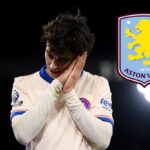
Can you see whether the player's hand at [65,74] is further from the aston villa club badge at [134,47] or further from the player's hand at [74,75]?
the aston villa club badge at [134,47]

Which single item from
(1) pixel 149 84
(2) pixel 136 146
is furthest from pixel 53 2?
(2) pixel 136 146

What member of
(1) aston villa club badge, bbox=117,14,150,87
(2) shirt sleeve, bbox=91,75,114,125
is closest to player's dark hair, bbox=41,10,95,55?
(2) shirt sleeve, bbox=91,75,114,125

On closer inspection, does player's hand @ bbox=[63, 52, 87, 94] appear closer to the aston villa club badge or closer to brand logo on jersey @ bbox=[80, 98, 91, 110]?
brand logo on jersey @ bbox=[80, 98, 91, 110]

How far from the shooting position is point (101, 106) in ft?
3.79

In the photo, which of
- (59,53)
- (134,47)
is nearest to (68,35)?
(59,53)

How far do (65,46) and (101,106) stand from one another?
0.60 ft

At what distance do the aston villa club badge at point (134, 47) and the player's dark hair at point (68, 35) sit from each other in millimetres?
1845

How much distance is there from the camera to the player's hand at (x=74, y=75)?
1.13 metres

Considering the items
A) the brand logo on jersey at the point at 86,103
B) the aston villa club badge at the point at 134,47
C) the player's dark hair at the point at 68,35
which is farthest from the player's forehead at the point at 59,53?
the aston villa club badge at the point at 134,47

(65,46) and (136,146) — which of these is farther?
(136,146)

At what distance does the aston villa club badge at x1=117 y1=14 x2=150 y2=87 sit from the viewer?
299 cm

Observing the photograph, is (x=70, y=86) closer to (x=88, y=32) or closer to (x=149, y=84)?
(x=88, y=32)

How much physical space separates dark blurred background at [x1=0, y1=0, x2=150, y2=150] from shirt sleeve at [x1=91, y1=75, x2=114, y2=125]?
184 cm

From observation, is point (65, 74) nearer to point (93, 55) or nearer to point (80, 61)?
point (80, 61)
